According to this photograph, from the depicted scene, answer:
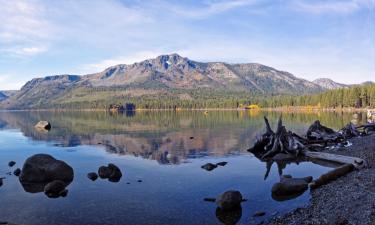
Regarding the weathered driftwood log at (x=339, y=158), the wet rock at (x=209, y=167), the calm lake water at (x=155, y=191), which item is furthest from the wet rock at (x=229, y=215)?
the weathered driftwood log at (x=339, y=158)

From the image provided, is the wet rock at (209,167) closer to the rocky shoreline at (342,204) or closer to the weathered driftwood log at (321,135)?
the rocky shoreline at (342,204)

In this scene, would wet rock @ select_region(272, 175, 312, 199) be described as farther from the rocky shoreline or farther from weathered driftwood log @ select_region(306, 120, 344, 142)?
weathered driftwood log @ select_region(306, 120, 344, 142)

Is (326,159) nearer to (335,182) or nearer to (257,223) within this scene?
(335,182)

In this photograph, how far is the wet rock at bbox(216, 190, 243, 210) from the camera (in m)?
24.1

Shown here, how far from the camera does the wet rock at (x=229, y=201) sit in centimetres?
2412

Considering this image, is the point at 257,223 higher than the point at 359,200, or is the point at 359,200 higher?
the point at 359,200

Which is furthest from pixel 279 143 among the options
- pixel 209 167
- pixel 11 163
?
pixel 11 163

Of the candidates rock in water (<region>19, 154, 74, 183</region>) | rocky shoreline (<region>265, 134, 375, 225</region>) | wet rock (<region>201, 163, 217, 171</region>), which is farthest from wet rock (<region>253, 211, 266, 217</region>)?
rock in water (<region>19, 154, 74, 183</region>)

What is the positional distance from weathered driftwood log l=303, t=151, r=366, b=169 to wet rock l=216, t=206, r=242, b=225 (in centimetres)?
1420

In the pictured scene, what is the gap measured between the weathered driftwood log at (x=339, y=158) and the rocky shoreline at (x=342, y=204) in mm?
1955

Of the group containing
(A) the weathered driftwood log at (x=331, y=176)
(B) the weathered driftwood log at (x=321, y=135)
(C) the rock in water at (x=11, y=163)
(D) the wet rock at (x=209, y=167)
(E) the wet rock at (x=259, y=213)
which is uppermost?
(B) the weathered driftwood log at (x=321, y=135)

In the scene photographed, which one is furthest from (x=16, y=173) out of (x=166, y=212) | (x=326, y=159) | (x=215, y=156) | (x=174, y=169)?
(x=326, y=159)

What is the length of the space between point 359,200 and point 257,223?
6217mm

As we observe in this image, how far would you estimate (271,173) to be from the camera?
3606cm
